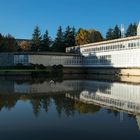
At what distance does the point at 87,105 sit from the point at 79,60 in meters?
53.3

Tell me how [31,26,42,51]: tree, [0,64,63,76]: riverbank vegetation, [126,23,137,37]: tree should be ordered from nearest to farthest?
[0,64,63,76]: riverbank vegetation
[31,26,42,51]: tree
[126,23,137,37]: tree

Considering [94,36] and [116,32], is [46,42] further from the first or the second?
[116,32]

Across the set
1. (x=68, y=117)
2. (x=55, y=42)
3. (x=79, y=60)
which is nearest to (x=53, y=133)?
(x=68, y=117)

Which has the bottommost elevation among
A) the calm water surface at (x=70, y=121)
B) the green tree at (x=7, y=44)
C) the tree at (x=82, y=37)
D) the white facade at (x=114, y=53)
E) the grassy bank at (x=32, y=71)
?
the calm water surface at (x=70, y=121)

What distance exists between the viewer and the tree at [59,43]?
80.0 meters

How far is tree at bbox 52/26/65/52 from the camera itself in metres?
80.0

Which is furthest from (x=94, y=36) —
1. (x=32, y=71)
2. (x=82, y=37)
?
(x=32, y=71)

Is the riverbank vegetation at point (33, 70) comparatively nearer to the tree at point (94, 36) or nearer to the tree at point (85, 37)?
the tree at point (85, 37)

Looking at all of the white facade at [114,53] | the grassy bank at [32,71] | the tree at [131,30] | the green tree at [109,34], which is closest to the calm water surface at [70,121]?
the grassy bank at [32,71]

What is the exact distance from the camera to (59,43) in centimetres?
8069

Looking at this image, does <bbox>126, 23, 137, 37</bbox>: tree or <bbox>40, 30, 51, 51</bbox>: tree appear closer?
<bbox>40, 30, 51, 51</bbox>: tree

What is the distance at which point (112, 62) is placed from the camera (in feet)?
189

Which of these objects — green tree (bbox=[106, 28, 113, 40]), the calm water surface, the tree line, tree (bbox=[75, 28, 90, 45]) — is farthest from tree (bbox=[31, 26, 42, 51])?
the calm water surface

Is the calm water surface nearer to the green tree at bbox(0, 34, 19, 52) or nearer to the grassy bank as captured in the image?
the grassy bank
